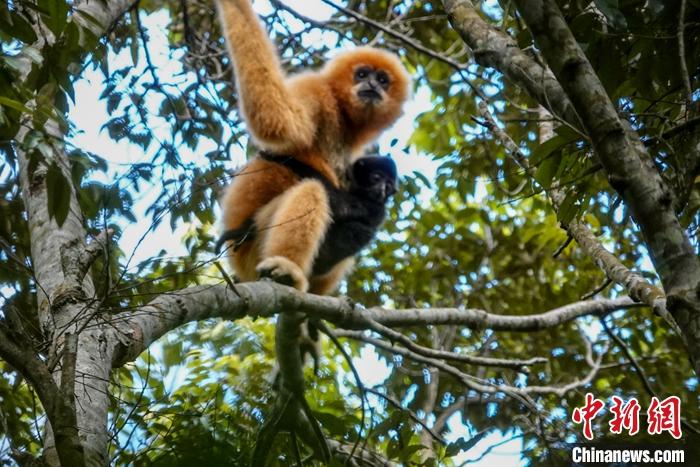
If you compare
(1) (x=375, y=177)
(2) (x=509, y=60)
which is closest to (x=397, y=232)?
(1) (x=375, y=177)

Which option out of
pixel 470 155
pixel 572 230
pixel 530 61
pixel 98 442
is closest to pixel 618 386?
pixel 470 155

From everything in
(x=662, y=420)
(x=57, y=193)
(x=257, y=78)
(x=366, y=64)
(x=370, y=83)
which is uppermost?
(x=366, y=64)

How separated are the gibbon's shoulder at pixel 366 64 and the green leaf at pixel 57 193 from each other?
4266mm

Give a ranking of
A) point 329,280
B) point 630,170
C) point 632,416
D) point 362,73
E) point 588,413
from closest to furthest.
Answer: point 630,170, point 632,416, point 588,413, point 329,280, point 362,73

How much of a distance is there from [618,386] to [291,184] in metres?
4.17

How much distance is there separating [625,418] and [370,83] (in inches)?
161

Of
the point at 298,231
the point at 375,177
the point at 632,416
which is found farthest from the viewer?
the point at 375,177

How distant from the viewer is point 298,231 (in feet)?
18.0

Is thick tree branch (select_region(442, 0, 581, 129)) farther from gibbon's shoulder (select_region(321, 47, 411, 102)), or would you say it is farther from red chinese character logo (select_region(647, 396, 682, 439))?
gibbon's shoulder (select_region(321, 47, 411, 102))

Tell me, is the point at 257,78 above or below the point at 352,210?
above

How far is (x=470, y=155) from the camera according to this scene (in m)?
7.89

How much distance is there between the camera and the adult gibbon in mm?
5523

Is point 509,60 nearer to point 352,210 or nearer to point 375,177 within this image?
point 352,210

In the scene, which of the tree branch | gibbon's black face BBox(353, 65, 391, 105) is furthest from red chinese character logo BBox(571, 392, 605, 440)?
gibbon's black face BBox(353, 65, 391, 105)
